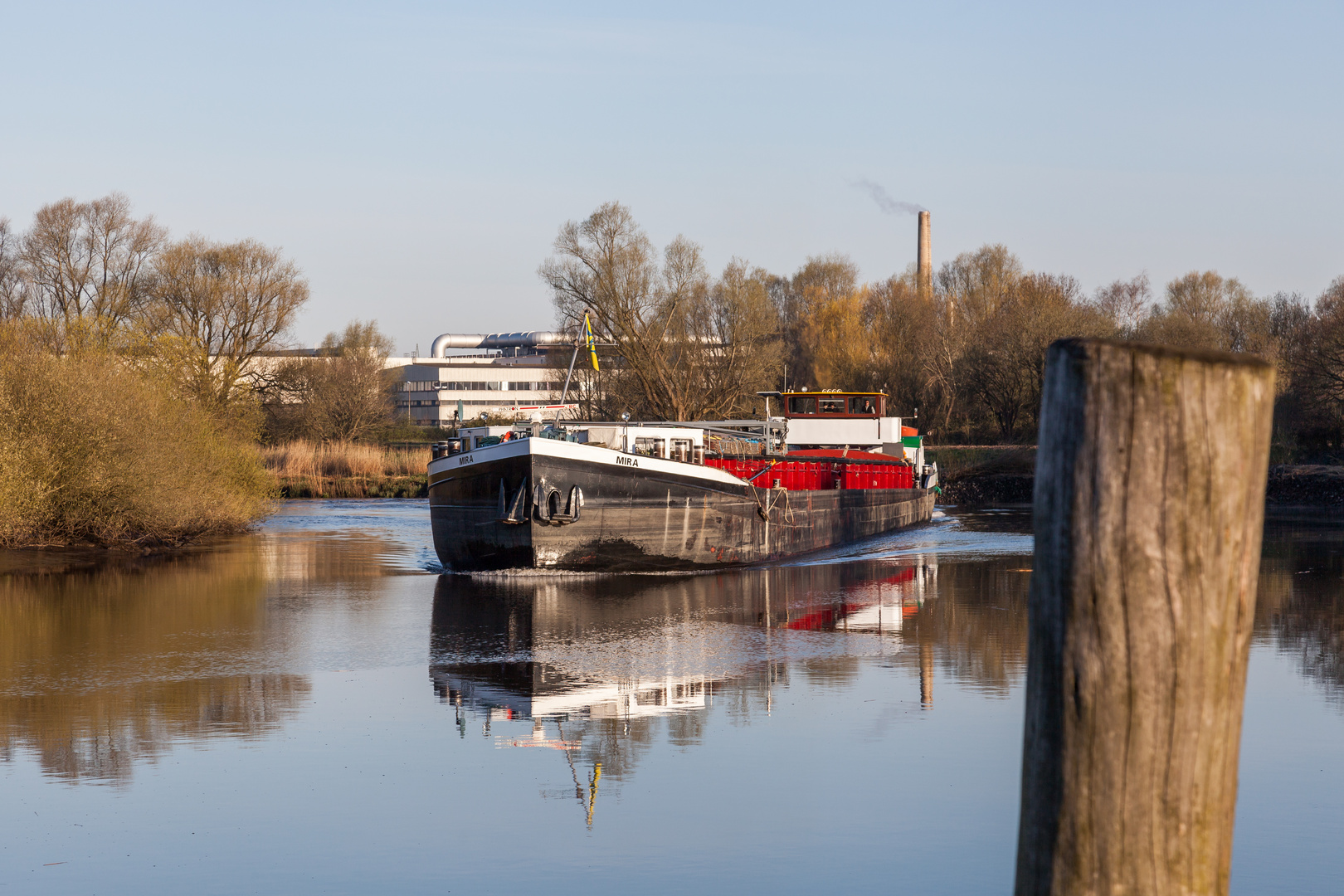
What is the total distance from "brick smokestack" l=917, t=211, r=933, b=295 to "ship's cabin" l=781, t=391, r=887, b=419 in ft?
126

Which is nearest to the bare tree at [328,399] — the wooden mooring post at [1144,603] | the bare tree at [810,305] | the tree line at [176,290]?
the tree line at [176,290]

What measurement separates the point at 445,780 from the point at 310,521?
27532 mm

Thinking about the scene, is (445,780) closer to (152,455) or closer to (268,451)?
(152,455)

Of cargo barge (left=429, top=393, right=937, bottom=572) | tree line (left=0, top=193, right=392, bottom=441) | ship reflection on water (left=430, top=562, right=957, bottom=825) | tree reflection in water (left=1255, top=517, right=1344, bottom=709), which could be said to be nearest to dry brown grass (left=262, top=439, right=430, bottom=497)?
tree line (left=0, top=193, right=392, bottom=441)

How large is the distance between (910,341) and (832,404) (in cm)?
2812

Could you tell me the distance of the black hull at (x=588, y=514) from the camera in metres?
20.4

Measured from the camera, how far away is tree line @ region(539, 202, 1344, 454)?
49.5 metres

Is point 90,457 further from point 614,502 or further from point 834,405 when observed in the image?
point 834,405

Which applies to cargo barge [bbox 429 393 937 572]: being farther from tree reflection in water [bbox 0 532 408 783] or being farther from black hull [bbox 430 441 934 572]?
tree reflection in water [bbox 0 532 408 783]

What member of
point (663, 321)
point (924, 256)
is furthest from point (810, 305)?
point (663, 321)

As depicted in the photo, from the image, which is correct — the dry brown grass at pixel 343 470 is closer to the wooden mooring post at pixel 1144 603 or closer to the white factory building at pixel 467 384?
the wooden mooring post at pixel 1144 603

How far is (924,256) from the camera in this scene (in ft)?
250

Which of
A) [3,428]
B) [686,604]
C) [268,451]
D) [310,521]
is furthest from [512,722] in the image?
[268,451]

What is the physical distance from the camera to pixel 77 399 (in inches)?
912
